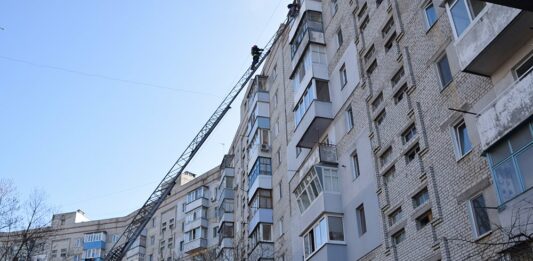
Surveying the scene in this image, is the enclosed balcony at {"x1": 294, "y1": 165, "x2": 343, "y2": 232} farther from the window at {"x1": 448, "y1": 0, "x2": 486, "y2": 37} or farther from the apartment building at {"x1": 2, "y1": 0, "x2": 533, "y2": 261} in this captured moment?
the window at {"x1": 448, "y1": 0, "x2": 486, "y2": 37}

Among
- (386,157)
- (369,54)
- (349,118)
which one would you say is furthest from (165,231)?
(386,157)

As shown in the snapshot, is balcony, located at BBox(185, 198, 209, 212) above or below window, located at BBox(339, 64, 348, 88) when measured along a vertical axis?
above

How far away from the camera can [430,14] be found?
2083 centimetres

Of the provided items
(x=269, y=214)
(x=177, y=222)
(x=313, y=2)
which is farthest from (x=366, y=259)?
(x=177, y=222)

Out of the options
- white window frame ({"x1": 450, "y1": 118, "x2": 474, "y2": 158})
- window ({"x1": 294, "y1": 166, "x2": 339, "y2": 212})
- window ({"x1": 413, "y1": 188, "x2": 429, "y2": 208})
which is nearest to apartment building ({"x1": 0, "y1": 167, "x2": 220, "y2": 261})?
window ({"x1": 294, "y1": 166, "x2": 339, "y2": 212})

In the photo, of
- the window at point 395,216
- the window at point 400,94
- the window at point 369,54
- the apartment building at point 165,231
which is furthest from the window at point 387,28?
the apartment building at point 165,231

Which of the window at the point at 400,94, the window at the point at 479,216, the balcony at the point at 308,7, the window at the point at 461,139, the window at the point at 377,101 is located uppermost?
the balcony at the point at 308,7

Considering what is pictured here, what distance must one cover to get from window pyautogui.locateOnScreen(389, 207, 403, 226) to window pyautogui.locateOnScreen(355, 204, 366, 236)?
8.25 feet

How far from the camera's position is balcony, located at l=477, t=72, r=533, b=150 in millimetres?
13719

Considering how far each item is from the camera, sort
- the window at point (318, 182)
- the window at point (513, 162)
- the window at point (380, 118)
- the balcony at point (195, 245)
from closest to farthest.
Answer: the window at point (513, 162)
the window at point (380, 118)
the window at point (318, 182)
the balcony at point (195, 245)

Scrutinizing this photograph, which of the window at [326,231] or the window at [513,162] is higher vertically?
the window at [326,231]

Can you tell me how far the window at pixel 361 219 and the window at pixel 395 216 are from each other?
2515 millimetres

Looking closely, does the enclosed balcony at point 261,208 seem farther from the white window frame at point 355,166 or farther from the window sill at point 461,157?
the window sill at point 461,157

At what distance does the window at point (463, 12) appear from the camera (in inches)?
650
